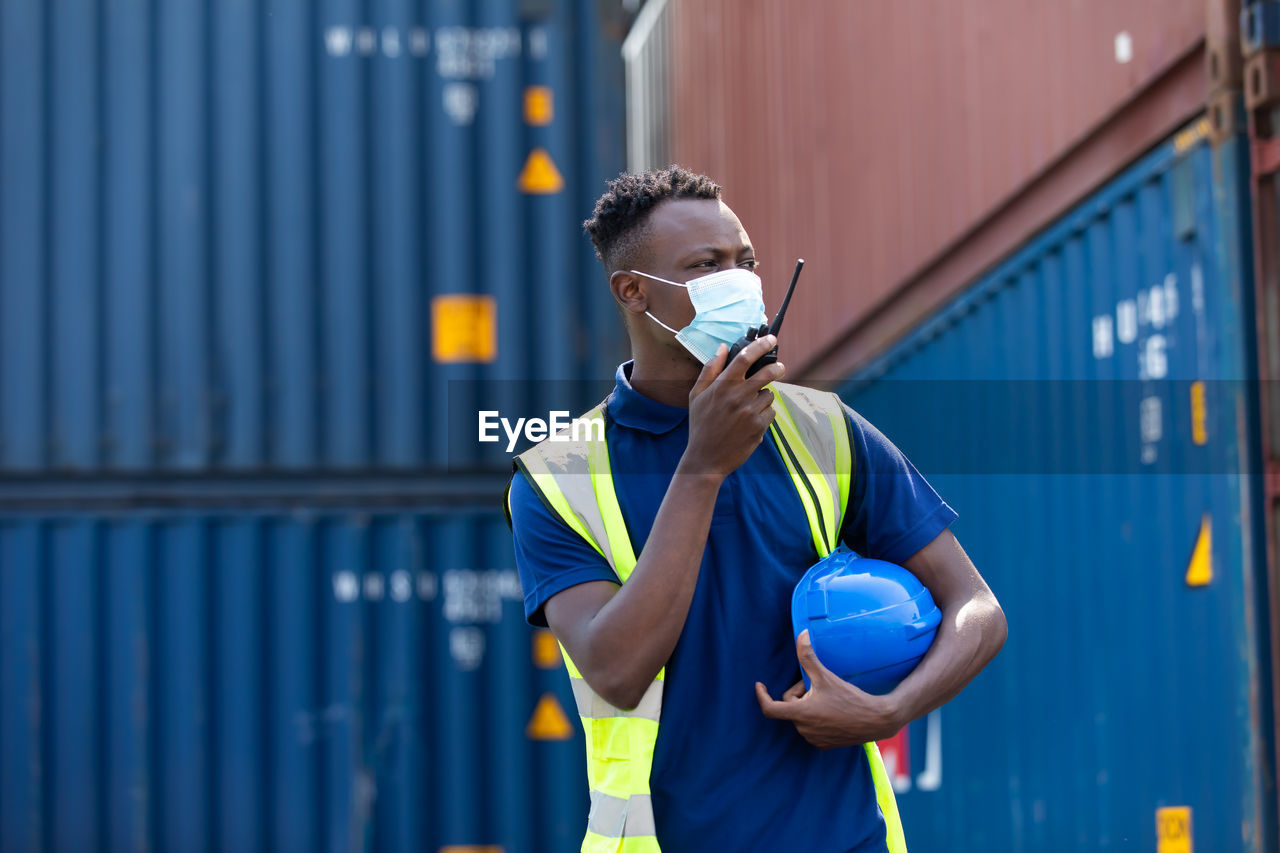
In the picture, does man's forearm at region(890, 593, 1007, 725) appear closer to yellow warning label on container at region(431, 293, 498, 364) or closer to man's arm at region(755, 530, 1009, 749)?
man's arm at region(755, 530, 1009, 749)

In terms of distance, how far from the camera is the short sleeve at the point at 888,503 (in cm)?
222

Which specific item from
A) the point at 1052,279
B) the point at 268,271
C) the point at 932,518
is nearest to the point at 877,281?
the point at 1052,279

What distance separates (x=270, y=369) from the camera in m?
6.96

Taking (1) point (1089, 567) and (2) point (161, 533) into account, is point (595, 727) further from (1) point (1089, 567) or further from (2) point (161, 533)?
(2) point (161, 533)

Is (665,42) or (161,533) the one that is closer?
(161,533)

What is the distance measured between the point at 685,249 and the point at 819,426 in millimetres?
380

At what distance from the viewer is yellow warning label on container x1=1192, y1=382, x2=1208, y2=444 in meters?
4.56

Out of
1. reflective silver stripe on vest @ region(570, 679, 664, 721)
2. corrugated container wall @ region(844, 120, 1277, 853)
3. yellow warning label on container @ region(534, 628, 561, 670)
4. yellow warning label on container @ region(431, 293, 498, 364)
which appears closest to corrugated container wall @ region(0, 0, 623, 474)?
yellow warning label on container @ region(431, 293, 498, 364)

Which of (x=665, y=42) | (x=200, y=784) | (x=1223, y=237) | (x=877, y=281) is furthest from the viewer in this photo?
(x=665, y=42)

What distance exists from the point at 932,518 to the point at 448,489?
4.96m

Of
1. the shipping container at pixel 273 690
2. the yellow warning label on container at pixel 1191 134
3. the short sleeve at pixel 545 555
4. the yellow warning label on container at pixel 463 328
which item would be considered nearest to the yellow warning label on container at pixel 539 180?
the yellow warning label on container at pixel 463 328

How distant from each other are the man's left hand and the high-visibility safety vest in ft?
0.50

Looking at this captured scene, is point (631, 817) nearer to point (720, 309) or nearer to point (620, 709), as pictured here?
point (620, 709)

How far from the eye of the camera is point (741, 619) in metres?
2.10
